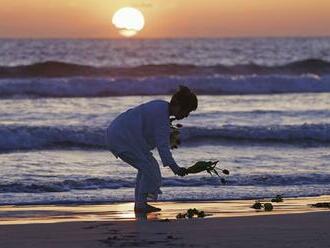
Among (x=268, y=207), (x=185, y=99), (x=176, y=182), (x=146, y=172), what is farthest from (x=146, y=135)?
(x=176, y=182)

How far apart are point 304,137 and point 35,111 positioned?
8162mm

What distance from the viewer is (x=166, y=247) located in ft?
21.5

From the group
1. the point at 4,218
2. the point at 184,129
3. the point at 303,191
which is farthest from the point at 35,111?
the point at 4,218

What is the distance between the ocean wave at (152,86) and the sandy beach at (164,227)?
20.5m

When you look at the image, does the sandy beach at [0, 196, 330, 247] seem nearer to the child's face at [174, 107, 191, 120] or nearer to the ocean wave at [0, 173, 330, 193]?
the child's face at [174, 107, 191, 120]

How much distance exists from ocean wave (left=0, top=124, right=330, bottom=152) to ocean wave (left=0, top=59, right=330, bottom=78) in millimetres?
20048

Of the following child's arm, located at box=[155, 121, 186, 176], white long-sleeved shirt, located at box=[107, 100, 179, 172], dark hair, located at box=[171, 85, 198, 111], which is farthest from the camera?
white long-sleeved shirt, located at box=[107, 100, 179, 172]

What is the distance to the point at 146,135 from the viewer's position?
8.40m

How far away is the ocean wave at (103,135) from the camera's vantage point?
657 inches

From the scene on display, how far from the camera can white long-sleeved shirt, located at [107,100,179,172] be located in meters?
8.10

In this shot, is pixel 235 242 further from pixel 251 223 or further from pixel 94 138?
pixel 94 138

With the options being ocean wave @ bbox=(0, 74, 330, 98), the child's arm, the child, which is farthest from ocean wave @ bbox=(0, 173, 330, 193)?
ocean wave @ bbox=(0, 74, 330, 98)

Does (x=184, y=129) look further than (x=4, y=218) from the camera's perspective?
Yes

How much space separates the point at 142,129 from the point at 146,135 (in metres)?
0.08
